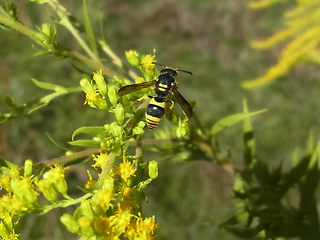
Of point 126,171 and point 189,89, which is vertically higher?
point 189,89

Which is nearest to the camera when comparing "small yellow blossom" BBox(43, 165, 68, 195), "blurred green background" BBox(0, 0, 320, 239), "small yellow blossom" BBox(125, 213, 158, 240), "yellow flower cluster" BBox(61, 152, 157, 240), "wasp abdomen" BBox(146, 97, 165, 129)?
"yellow flower cluster" BBox(61, 152, 157, 240)

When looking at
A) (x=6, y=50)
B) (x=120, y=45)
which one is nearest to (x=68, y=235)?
(x=6, y=50)

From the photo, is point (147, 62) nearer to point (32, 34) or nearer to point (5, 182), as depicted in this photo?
point (32, 34)

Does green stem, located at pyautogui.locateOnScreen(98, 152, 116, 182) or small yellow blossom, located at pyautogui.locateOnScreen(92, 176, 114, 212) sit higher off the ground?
green stem, located at pyautogui.locateOnScreen(98, 152, 116, 182)

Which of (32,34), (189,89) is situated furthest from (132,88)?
(189,89)

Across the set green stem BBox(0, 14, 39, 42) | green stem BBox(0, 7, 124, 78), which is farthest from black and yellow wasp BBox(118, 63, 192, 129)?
green stem BBox(0, 14, 39, 42)

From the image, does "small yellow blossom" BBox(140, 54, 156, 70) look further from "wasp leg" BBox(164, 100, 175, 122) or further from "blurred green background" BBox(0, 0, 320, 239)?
"blurred green background" BBox(0, 0, 320, 239)

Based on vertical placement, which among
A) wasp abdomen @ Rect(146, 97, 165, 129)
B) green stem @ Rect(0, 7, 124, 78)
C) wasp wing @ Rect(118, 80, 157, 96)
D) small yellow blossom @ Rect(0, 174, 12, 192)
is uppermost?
green stem @ Rect(0, 7, 124, 78)

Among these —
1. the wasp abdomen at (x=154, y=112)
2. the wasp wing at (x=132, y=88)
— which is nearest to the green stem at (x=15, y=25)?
the wasp wing at (x=132, y=88)
